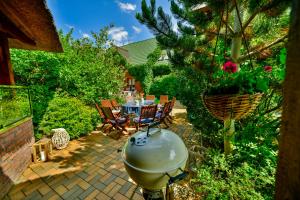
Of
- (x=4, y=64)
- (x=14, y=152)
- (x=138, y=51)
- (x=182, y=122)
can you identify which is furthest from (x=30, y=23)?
(x=138, y=51)

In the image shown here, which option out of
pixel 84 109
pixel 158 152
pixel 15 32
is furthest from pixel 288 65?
pixel 84 109

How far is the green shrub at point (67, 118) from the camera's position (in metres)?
4.51

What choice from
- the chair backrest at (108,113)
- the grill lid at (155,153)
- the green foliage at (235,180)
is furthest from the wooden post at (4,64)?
the green foliage at (235,180)

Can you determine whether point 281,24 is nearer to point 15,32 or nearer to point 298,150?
point 298,150

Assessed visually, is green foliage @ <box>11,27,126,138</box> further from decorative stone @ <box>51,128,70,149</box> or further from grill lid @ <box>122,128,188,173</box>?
grill lid @ <box>122,128,188,173</box>

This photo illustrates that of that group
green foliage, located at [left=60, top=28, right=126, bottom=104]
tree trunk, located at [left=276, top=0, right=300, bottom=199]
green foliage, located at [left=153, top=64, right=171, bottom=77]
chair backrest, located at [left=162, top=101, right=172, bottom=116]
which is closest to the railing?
green foliage, located at [left=60, top=28, right=126, bottom=104]

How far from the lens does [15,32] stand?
9.49ft

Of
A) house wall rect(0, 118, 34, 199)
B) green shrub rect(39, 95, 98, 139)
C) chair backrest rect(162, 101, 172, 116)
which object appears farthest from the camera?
chair backrest rect(162, 101, 172, 116)

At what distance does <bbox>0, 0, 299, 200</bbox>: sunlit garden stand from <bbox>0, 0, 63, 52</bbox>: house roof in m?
1.01

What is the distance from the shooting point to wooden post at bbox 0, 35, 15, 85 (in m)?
2.82

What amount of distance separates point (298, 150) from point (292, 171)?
67 mm

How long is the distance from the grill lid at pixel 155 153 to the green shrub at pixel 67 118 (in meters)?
4.15

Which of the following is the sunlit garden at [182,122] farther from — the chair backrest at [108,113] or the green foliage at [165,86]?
the green foliage at [165,86]

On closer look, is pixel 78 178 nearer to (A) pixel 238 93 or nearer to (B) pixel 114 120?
(B) pixel 114 120
